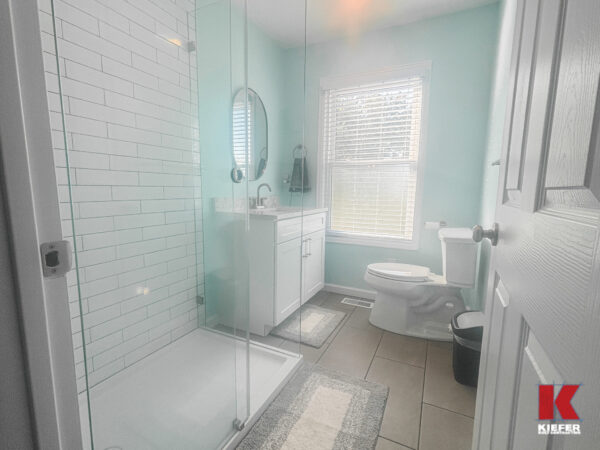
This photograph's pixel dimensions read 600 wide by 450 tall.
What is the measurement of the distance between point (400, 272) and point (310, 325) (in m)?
0.85

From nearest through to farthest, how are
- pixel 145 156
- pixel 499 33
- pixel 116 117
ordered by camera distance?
1. pixel 116 117
2. pixel 145 156
3. pixel 499 33

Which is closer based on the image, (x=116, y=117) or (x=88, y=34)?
(x=88, y=34)

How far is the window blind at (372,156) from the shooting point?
98.4 inches

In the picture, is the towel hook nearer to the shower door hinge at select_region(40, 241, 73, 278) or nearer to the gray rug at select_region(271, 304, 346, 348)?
the gray rug at select_region(271, 304, 346, 348)

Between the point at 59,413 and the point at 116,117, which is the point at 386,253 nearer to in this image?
the point at 116,117

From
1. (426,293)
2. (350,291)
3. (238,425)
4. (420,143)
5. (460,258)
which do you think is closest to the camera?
(238,425)

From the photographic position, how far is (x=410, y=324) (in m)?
2.13

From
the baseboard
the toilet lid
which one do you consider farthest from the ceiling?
the baseboard

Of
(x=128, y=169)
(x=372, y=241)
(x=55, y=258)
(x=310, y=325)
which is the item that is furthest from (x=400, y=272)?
(x=55, y=258)

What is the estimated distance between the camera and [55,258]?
0.46 meters

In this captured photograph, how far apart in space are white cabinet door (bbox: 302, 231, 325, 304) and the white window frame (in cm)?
27

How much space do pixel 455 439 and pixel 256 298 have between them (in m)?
1.40

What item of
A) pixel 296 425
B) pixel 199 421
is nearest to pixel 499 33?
pixel 296 425

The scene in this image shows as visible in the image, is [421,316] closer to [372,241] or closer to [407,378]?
[407,378]
